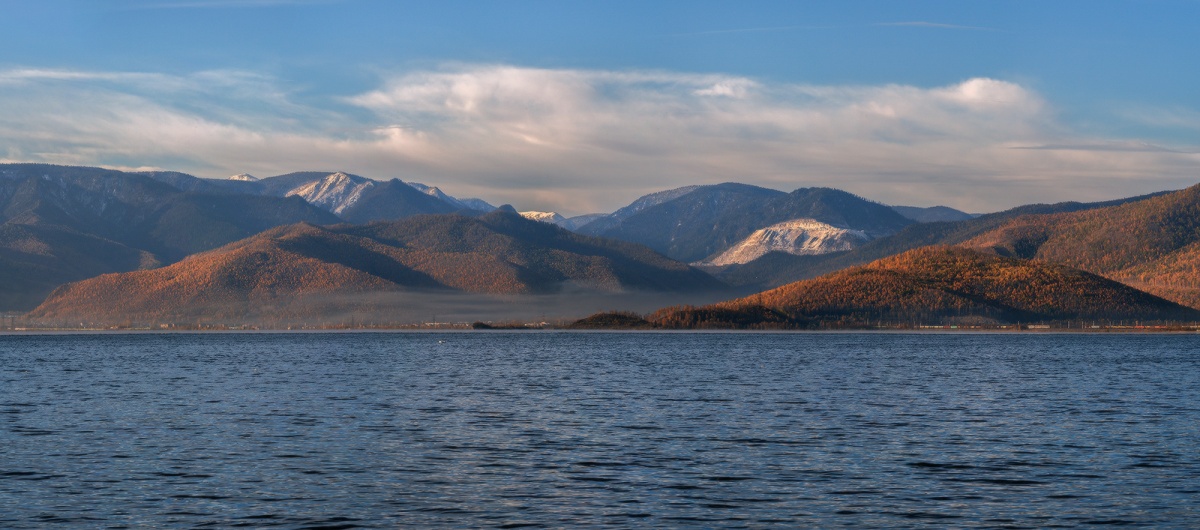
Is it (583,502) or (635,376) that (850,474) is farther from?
(635,376)

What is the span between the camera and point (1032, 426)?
88.4 m

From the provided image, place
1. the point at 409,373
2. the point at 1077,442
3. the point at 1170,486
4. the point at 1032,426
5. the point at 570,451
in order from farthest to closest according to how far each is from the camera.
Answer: the point at 409,373, the point at 1032,426, the point at 1077,442, the point at 570,451, the point at 1170,486

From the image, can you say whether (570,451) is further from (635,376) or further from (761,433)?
(635,376)

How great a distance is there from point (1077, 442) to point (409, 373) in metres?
106

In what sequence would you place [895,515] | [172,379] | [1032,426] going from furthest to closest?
[172,379] → [1032,426] → [895,515]

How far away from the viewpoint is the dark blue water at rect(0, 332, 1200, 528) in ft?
174

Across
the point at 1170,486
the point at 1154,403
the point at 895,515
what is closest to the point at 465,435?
the point at 895,515

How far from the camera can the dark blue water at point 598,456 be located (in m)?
53.2

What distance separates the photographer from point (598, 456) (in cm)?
7031

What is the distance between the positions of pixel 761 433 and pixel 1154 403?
48829mm

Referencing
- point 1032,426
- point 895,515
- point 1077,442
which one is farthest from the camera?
point 1032,426

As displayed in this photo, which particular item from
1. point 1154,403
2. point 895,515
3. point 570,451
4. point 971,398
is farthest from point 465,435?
point 1154,403

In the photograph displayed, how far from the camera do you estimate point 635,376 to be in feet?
524

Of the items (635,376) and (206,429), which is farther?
(635,376)
